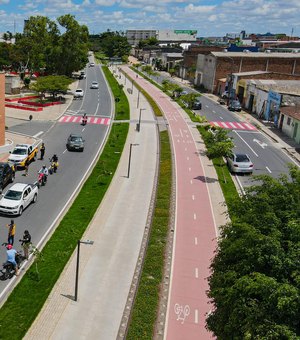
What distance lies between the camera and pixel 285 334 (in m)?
10.1

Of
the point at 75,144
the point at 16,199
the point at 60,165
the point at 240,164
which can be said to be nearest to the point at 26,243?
the point at 16,199

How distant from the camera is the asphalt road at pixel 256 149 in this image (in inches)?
1560

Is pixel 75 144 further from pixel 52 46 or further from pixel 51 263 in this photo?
pixel 52 46

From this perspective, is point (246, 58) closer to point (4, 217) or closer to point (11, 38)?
point (4, 217)

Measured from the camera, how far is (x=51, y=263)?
21.2 metres

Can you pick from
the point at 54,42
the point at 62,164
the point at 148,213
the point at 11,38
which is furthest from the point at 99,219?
the point at 11,38

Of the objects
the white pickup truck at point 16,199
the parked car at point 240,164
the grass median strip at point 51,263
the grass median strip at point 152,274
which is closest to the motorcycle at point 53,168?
the grass median strip at point 51,263

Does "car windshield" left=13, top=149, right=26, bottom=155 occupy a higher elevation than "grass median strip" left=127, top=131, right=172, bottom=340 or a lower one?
higher

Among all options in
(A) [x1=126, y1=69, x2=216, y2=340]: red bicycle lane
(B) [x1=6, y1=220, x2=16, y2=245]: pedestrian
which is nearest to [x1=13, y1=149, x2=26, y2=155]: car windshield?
(A) [x1=126, y1=69, x2=216, y2=340]: red bicycle lane

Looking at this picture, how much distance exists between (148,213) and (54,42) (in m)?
70.2

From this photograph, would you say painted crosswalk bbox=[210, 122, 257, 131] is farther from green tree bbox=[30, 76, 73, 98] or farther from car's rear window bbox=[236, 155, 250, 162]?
green tree bbox=[30, 76, 73, 98]

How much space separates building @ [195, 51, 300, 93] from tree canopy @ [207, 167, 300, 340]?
77910 millimetres

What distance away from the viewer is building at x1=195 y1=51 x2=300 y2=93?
3546 inches

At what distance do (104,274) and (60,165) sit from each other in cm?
1894
